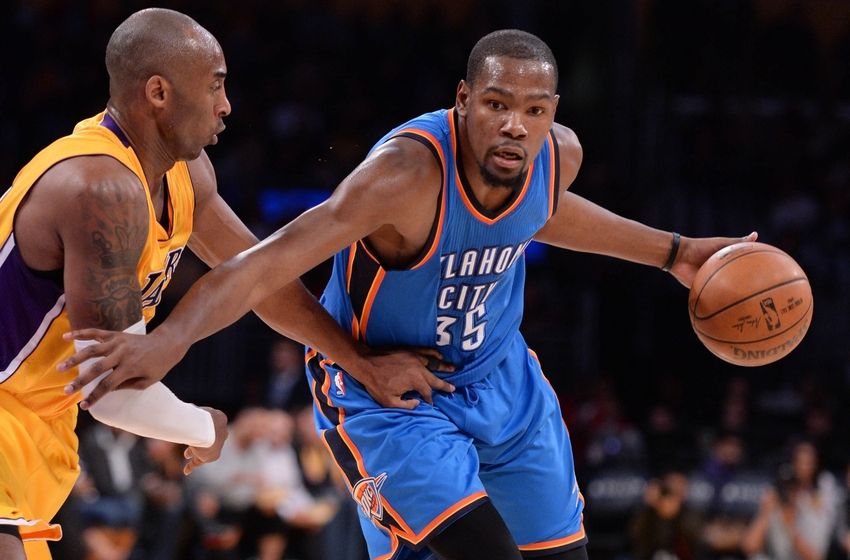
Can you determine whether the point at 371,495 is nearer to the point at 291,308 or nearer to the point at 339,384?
the point at 339,384

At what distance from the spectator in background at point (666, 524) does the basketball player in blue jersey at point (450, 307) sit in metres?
4.82

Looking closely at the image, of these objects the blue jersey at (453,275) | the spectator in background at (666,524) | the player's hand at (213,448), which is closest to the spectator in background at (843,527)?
the spectator in background at (666,524)

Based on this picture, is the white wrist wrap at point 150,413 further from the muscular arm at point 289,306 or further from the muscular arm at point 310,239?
the muscular arm at point 289,306

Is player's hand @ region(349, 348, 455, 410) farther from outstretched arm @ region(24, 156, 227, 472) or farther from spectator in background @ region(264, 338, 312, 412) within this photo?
spectator in background @ region(264, 338, 312, 412)

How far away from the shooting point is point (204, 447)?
353 centimetres

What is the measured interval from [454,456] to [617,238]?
3.64 ft

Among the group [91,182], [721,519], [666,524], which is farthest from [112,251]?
[721,519]

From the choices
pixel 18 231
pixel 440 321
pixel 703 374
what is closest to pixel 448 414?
pixel 440 321

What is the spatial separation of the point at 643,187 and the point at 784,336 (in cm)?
740

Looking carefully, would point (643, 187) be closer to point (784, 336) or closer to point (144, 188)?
point (784, 336)

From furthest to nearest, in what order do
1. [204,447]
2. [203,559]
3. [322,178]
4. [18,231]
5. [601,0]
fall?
1. [601,0]
2. [322,178]
3. [203,559]
4. [204,447]
5. [18,231]

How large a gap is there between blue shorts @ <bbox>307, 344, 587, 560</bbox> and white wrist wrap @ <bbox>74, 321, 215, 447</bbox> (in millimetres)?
523

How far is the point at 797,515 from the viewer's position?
884 cm

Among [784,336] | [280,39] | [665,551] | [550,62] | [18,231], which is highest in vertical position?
[280,39]
